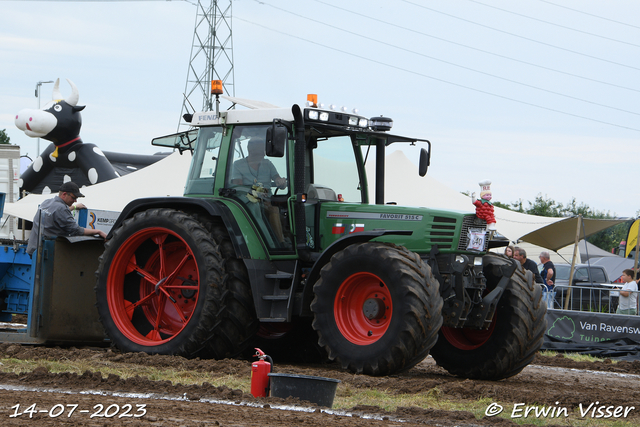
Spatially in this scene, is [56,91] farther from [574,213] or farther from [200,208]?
[574,213]

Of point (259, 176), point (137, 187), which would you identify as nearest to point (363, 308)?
point (259, 176)

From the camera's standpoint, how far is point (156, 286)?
26.3 ft

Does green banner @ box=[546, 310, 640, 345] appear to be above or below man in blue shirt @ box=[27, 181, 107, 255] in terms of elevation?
below

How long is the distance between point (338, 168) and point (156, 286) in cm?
228

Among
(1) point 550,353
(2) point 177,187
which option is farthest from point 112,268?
(2) point 177,187

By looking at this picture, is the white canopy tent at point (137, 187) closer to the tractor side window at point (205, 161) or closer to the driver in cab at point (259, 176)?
the tractor side window at point (205, 161)

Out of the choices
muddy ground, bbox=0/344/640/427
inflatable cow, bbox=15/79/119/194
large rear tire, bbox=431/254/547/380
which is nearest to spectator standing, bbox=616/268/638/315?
muddy ground, bbox=0/344/640/427

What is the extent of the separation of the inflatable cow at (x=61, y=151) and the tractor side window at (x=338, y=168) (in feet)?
43.4

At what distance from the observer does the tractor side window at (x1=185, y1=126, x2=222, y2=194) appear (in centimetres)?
837

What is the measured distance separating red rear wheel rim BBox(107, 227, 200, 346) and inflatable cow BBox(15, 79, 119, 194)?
12503 millimetres

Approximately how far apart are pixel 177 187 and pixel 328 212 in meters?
8.93

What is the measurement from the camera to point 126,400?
206 inches

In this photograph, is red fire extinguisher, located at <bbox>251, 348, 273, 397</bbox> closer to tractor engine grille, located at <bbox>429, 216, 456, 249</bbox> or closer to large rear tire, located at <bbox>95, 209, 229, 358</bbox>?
large rear tire, located at <bbox>95, 209, 229, 358</bbox>

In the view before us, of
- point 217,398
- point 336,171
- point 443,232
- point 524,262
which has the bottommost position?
point 217,398
